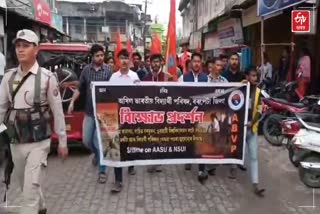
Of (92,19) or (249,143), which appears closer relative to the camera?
(249,143)

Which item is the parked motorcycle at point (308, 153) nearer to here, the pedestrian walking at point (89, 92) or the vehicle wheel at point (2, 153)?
the pedestrian walking at point (89, 92)

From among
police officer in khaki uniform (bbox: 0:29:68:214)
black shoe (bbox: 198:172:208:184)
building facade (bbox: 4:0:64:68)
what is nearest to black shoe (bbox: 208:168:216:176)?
black shoe (bbox: 198:172:208:184)

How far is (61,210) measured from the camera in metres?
6.25

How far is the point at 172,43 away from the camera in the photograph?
893 cm

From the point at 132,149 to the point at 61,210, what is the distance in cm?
141

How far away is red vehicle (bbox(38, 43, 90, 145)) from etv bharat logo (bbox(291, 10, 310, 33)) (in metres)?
4.47

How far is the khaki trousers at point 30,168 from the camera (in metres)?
4.92

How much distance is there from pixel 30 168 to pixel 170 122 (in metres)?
2.71

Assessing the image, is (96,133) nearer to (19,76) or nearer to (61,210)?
(61,210)

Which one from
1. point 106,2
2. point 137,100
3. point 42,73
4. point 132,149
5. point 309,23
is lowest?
point 132,149

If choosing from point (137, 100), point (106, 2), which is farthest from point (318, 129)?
point (106, 2)

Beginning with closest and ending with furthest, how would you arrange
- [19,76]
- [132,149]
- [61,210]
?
[19,76] → [61,210] → [132,149]

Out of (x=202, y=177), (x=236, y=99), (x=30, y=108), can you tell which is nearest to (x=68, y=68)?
(x=202, y=177)

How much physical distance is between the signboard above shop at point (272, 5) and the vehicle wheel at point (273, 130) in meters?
2.45
